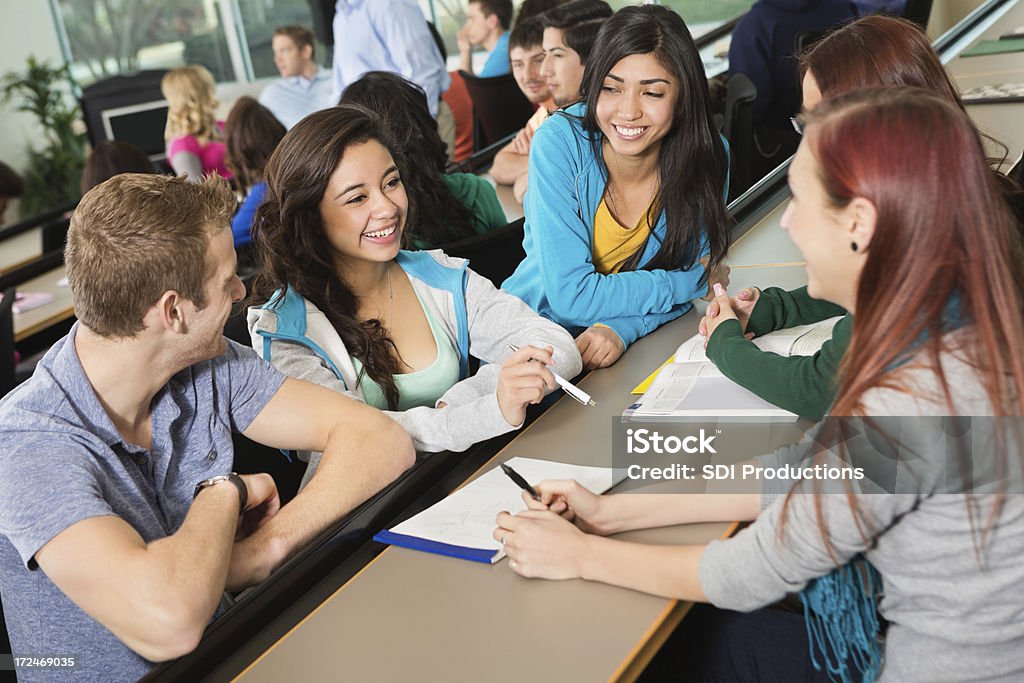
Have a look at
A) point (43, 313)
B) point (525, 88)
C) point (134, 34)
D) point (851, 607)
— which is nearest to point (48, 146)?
point (134, 34)

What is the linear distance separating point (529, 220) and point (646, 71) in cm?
40

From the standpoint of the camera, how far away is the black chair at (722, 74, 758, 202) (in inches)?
153

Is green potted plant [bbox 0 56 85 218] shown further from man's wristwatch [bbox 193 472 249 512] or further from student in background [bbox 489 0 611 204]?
man's wristwatch [bbox 193 472 249 512]

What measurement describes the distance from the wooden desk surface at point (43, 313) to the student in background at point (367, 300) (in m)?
1.48

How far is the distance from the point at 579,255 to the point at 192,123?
12.3 ft

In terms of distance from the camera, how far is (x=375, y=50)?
4711mm

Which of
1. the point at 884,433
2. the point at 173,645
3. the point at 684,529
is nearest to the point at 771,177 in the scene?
the point at 684,529

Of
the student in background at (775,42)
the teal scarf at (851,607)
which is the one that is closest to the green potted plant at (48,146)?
the student in background at (775,42)

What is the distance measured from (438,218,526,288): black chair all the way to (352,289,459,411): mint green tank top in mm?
428

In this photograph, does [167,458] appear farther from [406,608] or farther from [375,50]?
[375,50]

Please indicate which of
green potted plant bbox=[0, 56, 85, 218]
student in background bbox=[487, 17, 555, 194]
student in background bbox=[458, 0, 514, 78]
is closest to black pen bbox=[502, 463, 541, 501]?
student in background bbox=[487, 17, 555, 194]

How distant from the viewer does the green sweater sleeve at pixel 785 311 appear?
1.84m

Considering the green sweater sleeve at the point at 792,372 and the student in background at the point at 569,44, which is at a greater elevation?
the student in background at the point at 569,44

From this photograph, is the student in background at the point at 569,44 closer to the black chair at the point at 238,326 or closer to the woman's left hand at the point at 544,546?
the black chair at the point at 238,326
